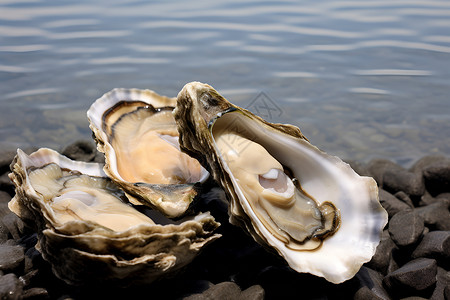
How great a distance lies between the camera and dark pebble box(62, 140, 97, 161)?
132 inches

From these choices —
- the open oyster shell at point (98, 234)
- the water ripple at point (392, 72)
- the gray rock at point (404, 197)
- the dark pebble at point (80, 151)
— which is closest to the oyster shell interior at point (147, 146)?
the open oyster shell at point (98, 234)

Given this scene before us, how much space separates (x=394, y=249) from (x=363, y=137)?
2.05m

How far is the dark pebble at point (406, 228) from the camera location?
2.45 metres

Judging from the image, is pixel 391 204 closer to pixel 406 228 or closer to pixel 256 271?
pixel 406 228

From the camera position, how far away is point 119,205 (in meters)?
2.33

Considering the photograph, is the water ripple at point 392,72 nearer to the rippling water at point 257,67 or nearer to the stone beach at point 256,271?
the rippling water at point 257,67

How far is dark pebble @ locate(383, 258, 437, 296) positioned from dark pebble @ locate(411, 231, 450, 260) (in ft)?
0.57

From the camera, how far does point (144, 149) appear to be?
288cm

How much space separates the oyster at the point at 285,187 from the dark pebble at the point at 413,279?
0.18 m

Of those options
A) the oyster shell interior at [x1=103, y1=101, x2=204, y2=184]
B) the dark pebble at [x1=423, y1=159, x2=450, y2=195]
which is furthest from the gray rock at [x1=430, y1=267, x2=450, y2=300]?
the oyster shell interior at [x1=103, y1=101, x2=204, y2=184]

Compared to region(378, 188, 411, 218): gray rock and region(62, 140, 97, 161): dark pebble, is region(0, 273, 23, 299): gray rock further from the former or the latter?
region(378, 188, 411, 218): gray rock

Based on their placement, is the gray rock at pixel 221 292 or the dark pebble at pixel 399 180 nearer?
the gray rock at pixel 221 292

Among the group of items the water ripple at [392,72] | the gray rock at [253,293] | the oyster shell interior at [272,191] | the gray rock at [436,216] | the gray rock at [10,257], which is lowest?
the gray rock at [436,216]

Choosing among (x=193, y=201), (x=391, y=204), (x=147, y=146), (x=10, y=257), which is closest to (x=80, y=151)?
(x=147, y=146)
